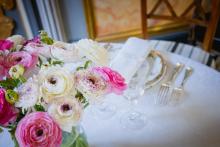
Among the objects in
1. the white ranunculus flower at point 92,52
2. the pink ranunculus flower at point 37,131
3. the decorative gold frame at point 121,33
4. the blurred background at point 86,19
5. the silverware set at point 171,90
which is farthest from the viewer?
the decorative gold frame at point 121,33

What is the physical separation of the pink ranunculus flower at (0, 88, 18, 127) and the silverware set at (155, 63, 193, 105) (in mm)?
467

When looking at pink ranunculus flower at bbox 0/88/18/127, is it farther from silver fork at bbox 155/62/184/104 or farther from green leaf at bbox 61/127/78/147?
silver fork at bbox 155/62/184/104

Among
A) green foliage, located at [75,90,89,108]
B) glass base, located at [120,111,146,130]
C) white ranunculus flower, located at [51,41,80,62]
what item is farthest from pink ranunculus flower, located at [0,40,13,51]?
glass base, located at [120,111,146,130]

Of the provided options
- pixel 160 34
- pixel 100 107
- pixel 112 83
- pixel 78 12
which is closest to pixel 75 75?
pixel 112 83

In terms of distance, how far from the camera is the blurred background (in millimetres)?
1770

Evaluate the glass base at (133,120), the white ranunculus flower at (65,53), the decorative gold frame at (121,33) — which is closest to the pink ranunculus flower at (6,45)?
the white ranunculus flower at (65,53)

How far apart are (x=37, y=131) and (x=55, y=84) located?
0.31ft

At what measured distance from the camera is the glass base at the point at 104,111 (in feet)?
2.58

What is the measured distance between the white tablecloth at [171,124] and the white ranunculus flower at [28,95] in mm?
285

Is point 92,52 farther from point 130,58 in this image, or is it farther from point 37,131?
point 130,58

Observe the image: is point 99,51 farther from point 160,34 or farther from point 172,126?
point 160,34

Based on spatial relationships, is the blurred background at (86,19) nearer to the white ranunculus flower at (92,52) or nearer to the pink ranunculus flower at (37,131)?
the white ranunculus flower at (92,52)

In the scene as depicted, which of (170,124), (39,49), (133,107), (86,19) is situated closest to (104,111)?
(133,107)

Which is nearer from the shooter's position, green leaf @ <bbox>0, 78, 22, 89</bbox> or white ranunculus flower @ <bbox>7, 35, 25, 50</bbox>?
green leaf @ <bbox>0, 78, 22, 89</bbox>
